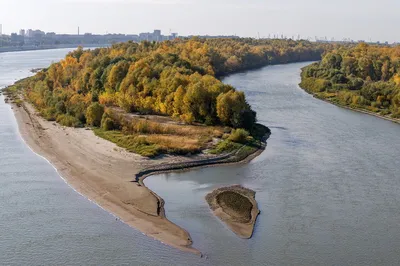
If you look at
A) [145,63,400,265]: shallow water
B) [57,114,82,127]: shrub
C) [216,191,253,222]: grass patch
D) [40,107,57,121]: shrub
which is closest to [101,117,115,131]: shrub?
[57,114,82,127]: shrub

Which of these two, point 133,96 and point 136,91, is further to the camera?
point 136,91

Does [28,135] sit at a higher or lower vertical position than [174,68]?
lower

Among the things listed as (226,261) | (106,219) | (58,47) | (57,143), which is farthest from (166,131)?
(58,47)

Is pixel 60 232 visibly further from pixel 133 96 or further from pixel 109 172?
pixel 133 96

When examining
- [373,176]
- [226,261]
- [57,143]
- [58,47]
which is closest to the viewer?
[226,261]

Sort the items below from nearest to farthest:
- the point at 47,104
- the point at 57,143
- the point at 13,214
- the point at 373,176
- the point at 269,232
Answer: the point at 269,232 → the point at 13,214 → the point at 373,176 → the point at 57,143 → the point at 47,104

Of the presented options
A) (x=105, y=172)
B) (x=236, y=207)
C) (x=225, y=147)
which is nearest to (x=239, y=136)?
(x=225, y=147)

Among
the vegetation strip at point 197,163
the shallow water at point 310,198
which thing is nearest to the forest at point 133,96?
the vegetation strip at point 197,163

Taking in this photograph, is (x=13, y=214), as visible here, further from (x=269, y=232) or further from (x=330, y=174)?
(x=330, y=174)
